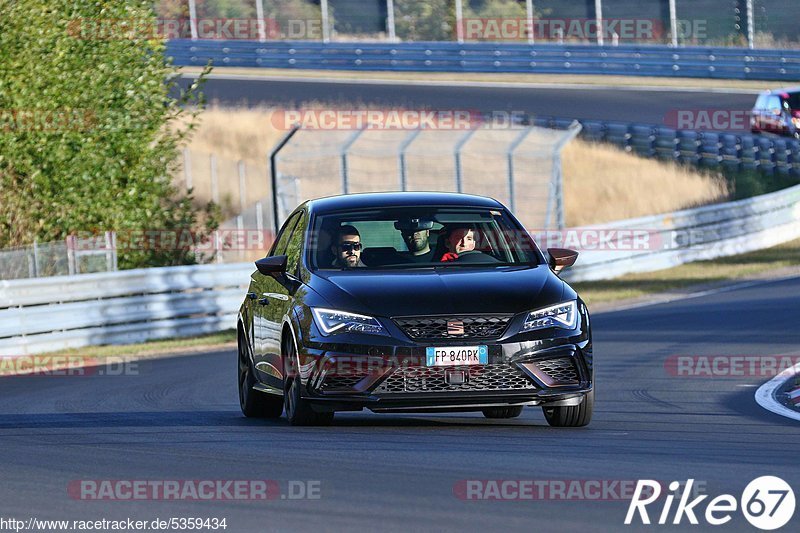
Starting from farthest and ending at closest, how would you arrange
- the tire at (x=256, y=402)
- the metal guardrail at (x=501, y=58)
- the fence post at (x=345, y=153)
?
the metal guardrail at (x=501, y=58) < the fence post at (x=345, y=153) < the tire at (x=256, y=402)

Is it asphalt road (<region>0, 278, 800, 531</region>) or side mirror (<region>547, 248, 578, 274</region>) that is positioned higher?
side mirror (<region>547, 248, 578, 274</region>)

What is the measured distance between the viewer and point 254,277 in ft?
40.6

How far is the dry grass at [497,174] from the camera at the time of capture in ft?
107

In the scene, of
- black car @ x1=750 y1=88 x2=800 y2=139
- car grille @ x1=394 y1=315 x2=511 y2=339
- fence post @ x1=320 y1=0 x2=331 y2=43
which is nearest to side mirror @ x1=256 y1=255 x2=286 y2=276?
car grille @ x1=394 y1=315 x2=511 y2=339

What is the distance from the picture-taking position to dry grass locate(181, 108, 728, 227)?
32625 mm

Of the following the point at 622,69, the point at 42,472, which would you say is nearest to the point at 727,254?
the point at 622,69

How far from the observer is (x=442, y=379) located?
979cm
